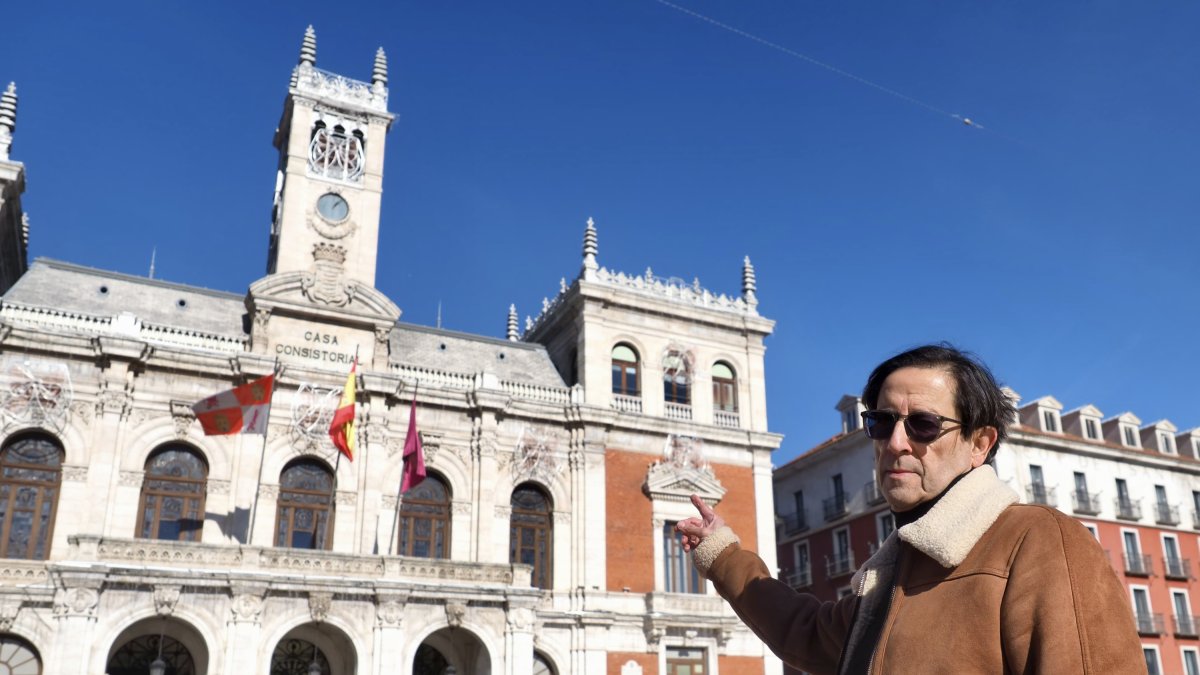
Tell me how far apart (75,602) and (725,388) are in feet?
61.4

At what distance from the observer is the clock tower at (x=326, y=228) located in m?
26.8

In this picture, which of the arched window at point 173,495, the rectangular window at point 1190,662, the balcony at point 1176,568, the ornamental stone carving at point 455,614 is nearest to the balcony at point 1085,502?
the balcony at point 1176,568

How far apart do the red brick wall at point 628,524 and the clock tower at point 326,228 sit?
7.28 m

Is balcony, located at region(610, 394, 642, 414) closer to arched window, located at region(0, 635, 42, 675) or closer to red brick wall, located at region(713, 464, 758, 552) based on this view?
red brick wall, located at region(713, 464, 758, 552)

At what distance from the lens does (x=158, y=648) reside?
2320cm

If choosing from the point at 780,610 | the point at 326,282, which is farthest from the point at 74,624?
the point at 780,610

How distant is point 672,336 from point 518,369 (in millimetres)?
4799

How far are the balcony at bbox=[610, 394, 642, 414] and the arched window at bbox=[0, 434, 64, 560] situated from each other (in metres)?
14.5

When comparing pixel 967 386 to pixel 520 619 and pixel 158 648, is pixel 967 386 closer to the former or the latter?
pixel 520 619

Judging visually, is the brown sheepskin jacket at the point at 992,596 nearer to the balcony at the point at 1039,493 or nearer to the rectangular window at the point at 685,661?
the rectangular window at the point at 685,661

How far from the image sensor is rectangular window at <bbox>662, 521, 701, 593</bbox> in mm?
29062

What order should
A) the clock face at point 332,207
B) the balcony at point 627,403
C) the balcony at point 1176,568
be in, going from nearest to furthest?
the clock face at point 332,207, the balcony at point 627,403, the balcony at point 1176,568

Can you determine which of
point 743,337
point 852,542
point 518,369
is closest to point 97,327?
point 518,369

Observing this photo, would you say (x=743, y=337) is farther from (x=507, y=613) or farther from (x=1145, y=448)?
(x=1145, y=448)
